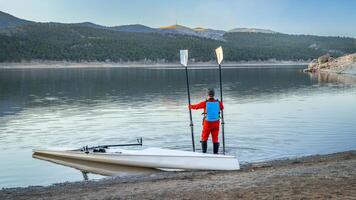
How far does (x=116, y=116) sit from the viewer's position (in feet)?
87.3

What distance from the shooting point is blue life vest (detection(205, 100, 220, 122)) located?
46.5ft

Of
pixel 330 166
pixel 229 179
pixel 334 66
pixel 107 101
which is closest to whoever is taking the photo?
pixel 229 179

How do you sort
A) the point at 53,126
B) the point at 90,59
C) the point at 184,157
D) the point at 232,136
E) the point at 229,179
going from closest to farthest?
1. the point at 229,179
2. the point at 184,157
3. the point at 232,136
4. the point at 53,126
5. the point at 90,59

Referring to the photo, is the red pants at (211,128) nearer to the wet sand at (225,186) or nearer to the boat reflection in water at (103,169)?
the boat reflection in water at (103,169)

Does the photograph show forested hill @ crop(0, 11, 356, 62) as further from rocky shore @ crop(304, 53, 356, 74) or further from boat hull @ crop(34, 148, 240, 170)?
boat hull @ crop(34, 148, 240, 170)

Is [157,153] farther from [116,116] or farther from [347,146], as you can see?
[116,116]

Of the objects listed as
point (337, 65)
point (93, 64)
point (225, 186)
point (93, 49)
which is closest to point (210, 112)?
point (225, 186)

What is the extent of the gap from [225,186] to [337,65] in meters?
94.0

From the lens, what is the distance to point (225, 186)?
9.73m

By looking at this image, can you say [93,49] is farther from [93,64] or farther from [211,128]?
[211,128]

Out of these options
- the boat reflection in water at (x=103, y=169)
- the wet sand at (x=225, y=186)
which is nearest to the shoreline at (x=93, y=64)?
the boat reflection in water at (x=103, y=169)

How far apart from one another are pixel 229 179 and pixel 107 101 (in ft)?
83.8

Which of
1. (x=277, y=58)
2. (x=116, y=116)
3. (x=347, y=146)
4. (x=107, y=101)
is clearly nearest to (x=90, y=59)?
(x=277, y=58)

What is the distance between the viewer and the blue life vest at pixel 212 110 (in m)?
14.2
